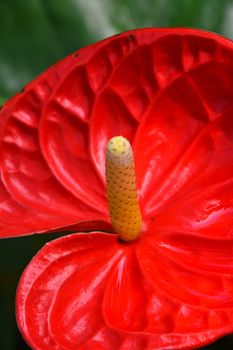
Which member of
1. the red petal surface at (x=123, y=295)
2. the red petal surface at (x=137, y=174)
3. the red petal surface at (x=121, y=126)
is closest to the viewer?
the red petal surface at (x=123, y=295)

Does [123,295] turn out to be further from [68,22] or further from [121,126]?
[68,22]

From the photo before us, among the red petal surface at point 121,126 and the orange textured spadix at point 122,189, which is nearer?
the orange textured spadix at point 122,189

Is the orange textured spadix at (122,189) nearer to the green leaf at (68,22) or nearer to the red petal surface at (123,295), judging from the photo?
the red petal surface at (123,295)

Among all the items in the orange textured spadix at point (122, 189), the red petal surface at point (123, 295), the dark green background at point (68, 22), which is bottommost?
the red petal surface at point (123, 295)

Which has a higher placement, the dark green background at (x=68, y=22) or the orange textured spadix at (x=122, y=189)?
the dark green background at (x=68, y=22)

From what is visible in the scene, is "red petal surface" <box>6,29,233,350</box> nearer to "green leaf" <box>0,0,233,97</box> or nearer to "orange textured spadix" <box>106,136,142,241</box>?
"orange textured spadix" <box>106,136,142,241</box>

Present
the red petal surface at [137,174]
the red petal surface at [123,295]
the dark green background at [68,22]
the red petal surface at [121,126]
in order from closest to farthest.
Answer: the red petal surface at [123,295] < the red petal surface at [137,174] < the red petal surface at [121,126] < the dark green background at [68,22]

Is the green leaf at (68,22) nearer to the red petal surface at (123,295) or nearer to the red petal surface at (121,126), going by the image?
the red petal surface at (121,126)

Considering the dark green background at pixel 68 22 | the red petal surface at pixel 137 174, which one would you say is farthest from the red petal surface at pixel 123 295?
the dark green background at pixel 68 22
